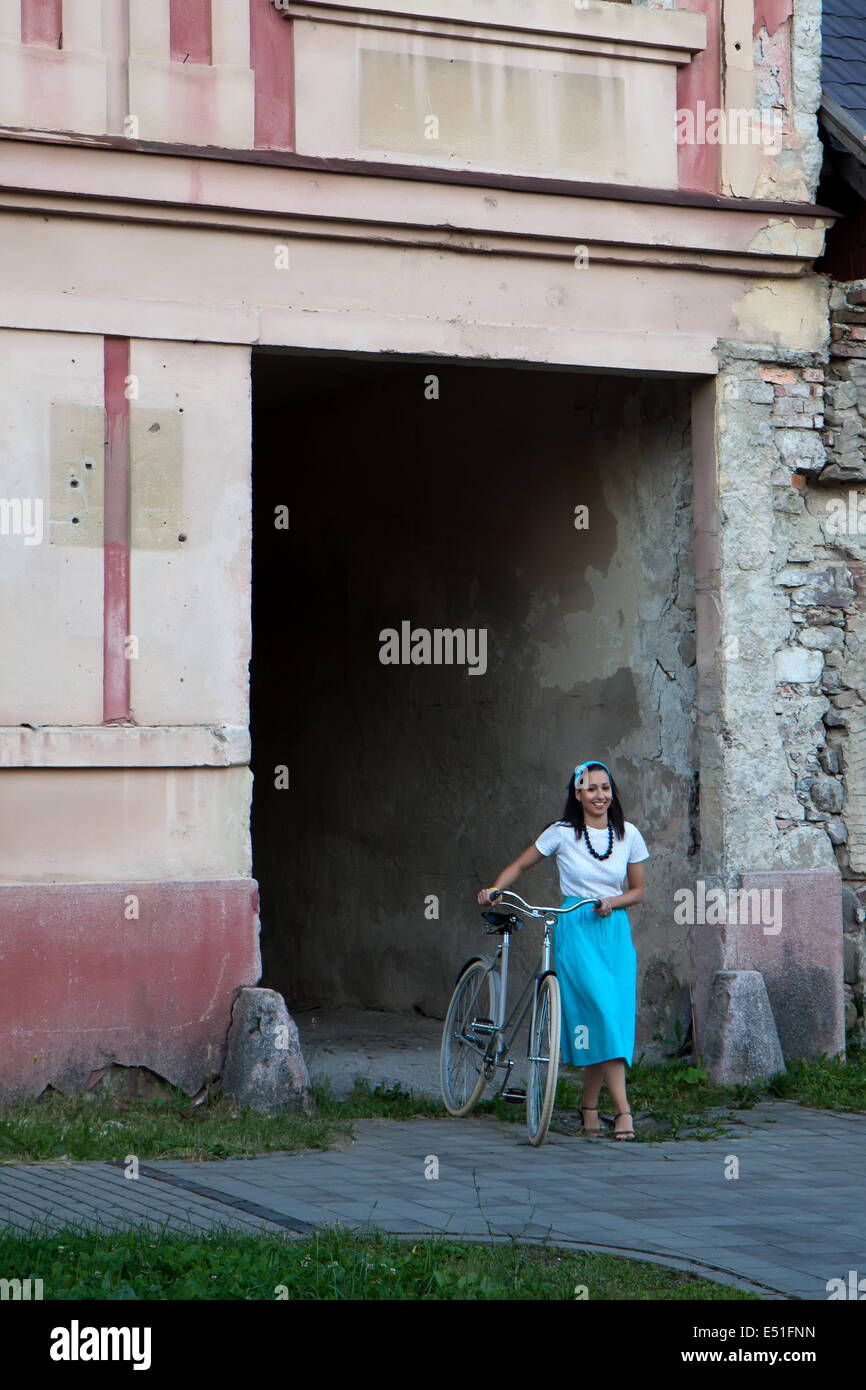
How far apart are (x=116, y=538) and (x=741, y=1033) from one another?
3.85 meters

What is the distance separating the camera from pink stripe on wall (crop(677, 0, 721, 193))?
9.05 m

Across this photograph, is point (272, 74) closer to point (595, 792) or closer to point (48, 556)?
point (48, 556)

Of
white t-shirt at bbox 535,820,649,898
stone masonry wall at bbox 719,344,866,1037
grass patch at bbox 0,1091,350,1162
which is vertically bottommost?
grass patch at bbox 0,1091,350,1162

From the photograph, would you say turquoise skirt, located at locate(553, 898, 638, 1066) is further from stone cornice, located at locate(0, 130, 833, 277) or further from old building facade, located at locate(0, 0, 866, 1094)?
stone cornice, located at locate(0, 130, 833, 277)

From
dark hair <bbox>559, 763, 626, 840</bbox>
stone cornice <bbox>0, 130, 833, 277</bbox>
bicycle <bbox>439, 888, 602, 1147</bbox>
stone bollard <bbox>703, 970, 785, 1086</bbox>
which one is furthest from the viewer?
stone bollard <bbox>703, 970, 785, 1086</bbox>

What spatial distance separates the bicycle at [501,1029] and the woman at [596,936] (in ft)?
0.38

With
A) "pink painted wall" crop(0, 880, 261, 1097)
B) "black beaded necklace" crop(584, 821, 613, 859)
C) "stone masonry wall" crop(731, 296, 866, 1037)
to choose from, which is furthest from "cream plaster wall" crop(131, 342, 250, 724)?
"stone masonry wall" crop(731, 296, 866, 1037)

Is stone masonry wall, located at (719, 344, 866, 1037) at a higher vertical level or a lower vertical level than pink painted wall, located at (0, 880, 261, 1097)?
higher

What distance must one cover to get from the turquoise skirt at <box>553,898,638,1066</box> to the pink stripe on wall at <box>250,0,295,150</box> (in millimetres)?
3805

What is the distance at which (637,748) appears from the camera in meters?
9.56

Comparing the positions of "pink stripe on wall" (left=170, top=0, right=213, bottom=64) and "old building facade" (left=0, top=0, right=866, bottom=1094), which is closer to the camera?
"old building facade" (left=0, top=0, right=866, bottom=1094)

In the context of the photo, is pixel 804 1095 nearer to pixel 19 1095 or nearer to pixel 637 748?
pixel 637 748

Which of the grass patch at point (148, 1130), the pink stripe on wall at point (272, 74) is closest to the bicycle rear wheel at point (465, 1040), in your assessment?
the grass patch at point (148, 1130)

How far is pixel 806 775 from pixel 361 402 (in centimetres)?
457
